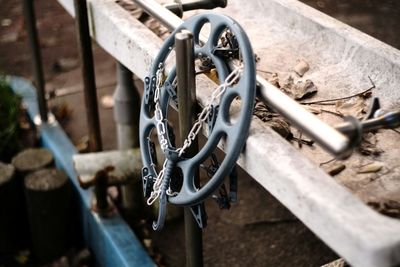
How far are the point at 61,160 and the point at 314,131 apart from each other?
2.67m

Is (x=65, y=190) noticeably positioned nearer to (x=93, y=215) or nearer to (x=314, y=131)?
(x=93, y=215)

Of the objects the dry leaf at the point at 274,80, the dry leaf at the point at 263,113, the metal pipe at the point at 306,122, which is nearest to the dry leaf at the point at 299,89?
the dry leaf at the point at 274,80

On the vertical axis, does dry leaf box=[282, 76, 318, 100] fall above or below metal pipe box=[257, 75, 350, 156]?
below

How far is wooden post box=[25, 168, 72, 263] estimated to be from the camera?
3477mm

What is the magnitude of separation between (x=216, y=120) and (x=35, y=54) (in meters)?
2.60

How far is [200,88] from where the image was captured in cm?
193

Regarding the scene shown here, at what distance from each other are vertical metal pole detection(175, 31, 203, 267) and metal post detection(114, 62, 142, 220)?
3.75 ft

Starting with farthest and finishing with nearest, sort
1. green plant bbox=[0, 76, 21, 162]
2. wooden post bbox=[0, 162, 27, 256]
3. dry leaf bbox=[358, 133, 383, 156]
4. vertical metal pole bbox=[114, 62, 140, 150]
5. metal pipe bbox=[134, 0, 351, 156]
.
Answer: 1. green plant bbox=[0, 76, 21, 162]
2. wooden post bbox=[0, 162, 27, 256]
3. vertical metal pole bbox=[114, 62, 140, 150]
4. dry leaf bbox=[358, 133, 383, 156]
5. metal pipe bbox=[134, 0, 351, 156]

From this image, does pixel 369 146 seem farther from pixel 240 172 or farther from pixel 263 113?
pixel 240 172

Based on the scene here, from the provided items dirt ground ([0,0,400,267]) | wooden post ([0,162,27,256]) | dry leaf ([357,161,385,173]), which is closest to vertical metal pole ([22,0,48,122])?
dirt ground ([0,0,400,267])

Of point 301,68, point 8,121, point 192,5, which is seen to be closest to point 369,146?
point 301,68

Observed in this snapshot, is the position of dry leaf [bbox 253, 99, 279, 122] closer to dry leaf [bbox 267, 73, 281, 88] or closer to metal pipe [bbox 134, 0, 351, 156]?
dry leaf [bbox 267, 73, 281, 88]

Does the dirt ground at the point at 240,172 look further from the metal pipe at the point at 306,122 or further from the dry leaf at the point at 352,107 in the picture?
the metal pipe at the point at 306,122

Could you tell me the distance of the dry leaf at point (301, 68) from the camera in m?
2.32
